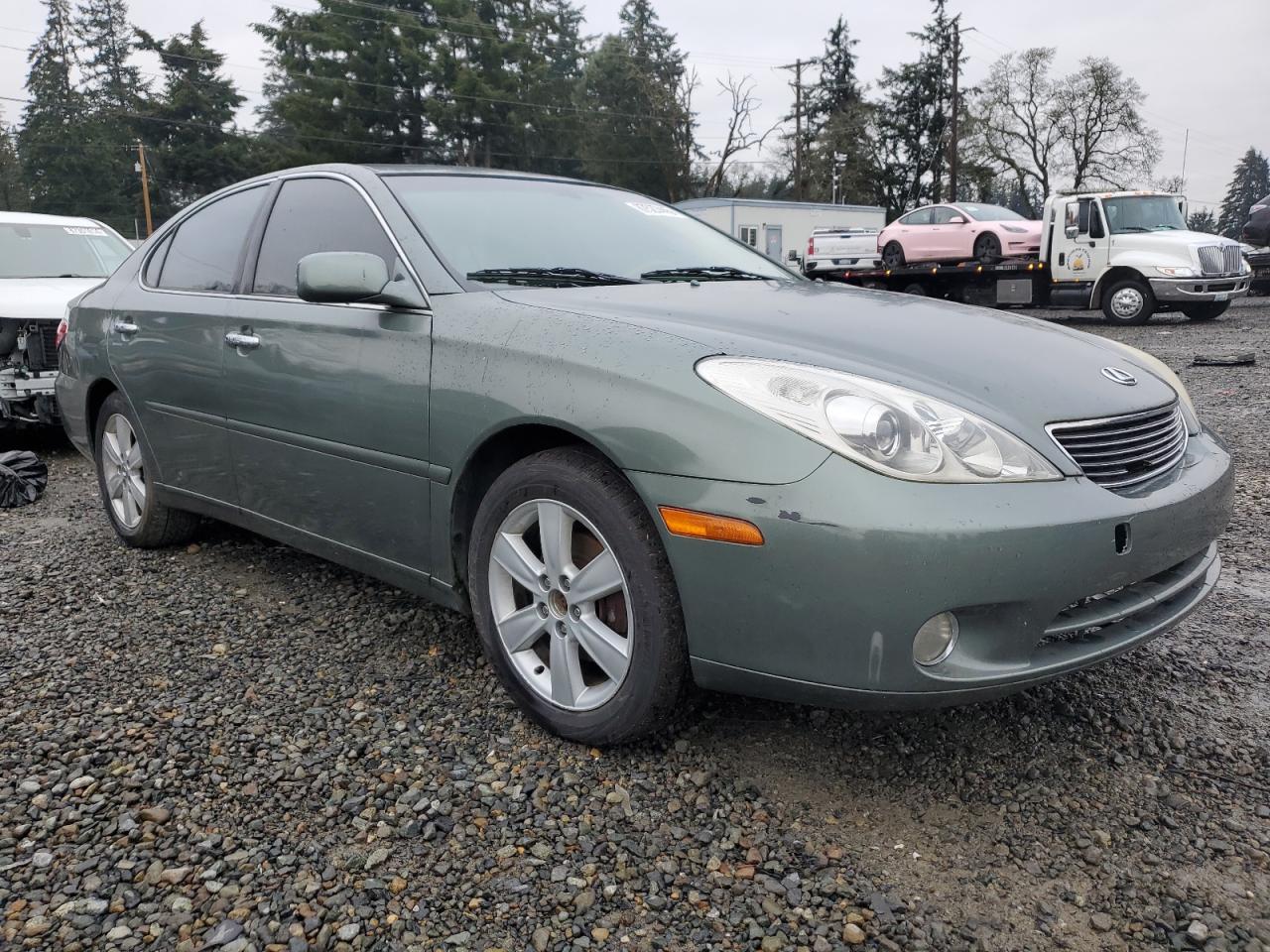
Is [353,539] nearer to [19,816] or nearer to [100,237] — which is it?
[19,816]

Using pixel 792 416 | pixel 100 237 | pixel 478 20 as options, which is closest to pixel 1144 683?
pixel 792 416

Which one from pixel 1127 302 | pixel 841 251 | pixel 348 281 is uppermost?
pixel 841 251

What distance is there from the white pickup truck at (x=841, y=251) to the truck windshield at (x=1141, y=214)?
942 centimetres

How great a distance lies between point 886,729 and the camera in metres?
2.63

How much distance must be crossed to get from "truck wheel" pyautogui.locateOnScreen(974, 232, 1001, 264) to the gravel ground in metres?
17.7

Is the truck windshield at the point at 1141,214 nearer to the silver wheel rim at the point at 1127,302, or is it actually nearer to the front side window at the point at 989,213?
the silver wheel rim at the point at 1127,302

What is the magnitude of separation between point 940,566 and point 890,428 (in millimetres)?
305

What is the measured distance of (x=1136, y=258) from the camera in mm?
16203

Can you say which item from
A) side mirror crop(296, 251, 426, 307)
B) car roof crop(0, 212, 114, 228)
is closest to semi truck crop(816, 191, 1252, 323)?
car roof crop(0, 212, 114, 228)

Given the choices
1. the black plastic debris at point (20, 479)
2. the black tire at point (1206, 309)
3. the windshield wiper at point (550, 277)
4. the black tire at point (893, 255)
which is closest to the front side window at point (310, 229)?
the windshield wiper at point (550, 277)

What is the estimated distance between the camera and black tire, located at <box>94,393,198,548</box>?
4180 millimetres

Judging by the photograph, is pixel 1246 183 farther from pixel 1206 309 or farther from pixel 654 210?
pixel 654 210

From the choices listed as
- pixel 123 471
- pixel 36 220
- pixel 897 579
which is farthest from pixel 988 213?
pixel 897 579

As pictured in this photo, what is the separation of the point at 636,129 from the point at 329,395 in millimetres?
57142
